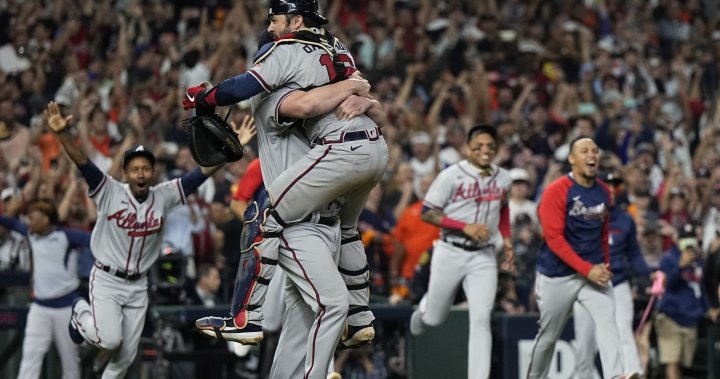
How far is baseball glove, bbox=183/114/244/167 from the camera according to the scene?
306 inches

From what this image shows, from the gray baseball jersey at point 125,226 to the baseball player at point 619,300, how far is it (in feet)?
11.5

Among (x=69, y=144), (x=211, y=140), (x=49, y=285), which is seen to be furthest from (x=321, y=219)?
(x=49, y=285)

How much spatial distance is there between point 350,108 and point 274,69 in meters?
0.50

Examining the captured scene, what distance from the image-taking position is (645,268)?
12.4 m

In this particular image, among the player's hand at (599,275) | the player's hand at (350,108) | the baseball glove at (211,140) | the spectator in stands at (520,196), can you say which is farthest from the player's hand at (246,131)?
the spectator in stands at (520,196)

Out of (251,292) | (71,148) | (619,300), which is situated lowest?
(619,300)

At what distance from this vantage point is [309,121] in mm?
7918

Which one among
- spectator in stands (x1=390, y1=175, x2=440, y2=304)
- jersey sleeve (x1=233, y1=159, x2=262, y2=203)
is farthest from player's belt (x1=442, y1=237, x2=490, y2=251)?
spectator in stands (x1=390, y1=175, x2=440, y2=304)

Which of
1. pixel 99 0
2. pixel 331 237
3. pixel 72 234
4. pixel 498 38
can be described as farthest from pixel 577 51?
pixel 331 237

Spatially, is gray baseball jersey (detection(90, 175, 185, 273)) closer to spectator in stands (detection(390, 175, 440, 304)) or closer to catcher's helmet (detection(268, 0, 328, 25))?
catcher's helmet (detection(268, 0, 328, 25))

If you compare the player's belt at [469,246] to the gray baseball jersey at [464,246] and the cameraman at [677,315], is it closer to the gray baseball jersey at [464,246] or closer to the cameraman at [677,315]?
the gray baseball jersey at [464,246]

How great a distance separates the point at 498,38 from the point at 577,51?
56.0 inches

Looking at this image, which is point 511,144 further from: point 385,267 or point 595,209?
point 595,209

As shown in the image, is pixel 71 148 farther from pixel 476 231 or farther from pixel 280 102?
pixel 476 231
